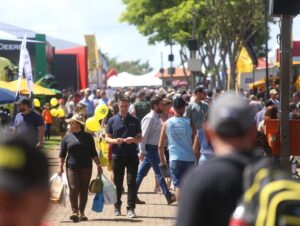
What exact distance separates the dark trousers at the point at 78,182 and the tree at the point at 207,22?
2589cm

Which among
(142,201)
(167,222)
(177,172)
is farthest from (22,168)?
(142,201)

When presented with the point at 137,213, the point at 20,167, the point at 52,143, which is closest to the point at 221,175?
the point at 20,167

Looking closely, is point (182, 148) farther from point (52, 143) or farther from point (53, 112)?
point (53, 112)

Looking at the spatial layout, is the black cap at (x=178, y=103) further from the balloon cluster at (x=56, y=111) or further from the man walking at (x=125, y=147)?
the balloon cluster at (x=56, y=111)

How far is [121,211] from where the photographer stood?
42.4 ft

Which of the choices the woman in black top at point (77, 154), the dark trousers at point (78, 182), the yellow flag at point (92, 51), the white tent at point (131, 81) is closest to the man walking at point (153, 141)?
the dark trousers at point (78, 182)

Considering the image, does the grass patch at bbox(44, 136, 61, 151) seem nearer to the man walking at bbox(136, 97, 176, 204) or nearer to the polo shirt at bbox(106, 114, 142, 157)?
the man walking at bbox(136, 97, 176, 204)

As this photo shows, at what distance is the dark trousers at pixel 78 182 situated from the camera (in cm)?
1165

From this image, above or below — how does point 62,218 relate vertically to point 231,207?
below

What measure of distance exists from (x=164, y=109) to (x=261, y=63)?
4750cm

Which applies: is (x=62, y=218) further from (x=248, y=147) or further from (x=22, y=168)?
(x=22, y=168)

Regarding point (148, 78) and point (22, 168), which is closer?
point (22, 168)

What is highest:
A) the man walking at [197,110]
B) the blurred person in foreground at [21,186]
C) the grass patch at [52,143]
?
the blurred person in foreground at [21,186]

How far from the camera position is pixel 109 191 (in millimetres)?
12219
